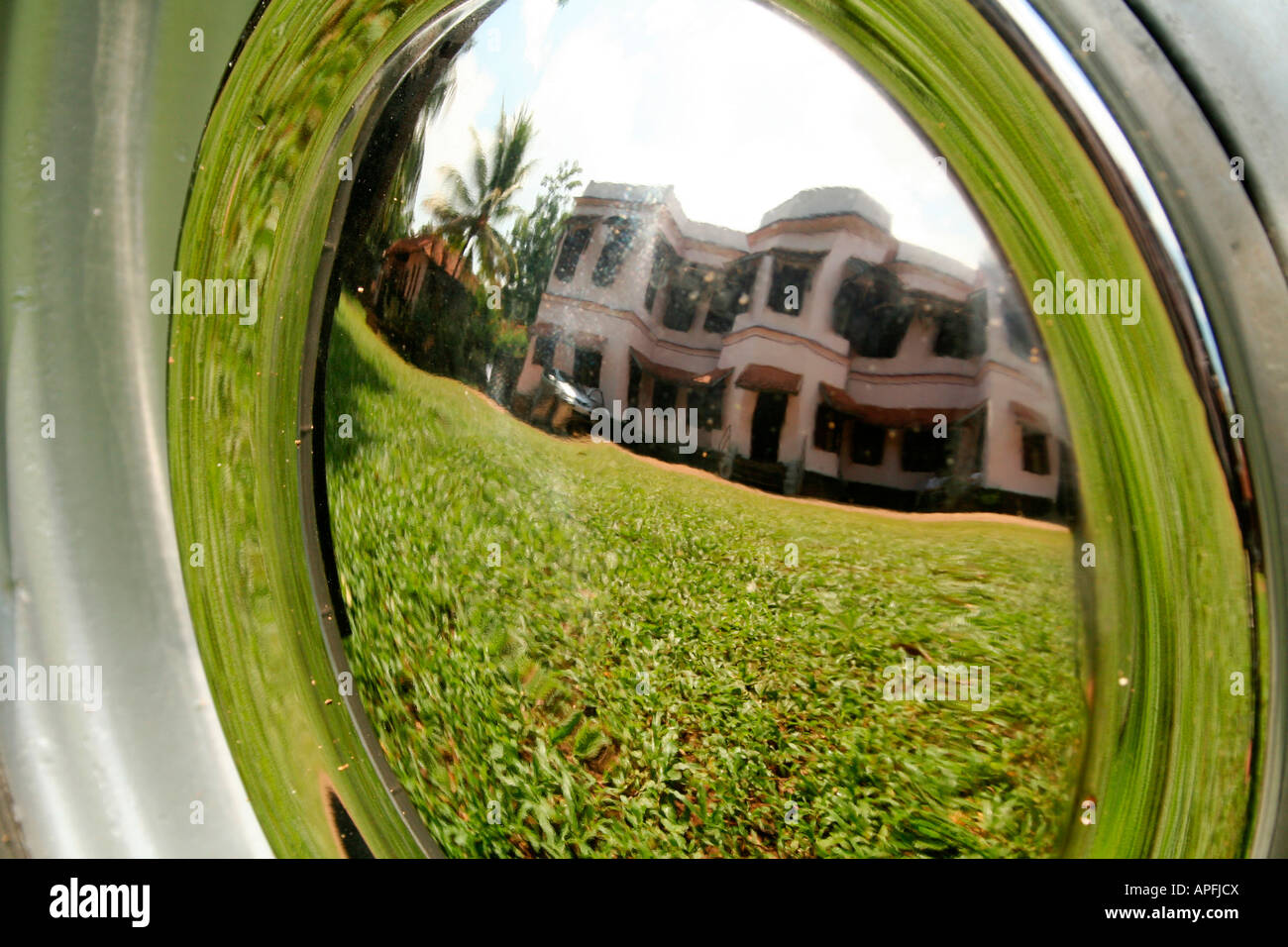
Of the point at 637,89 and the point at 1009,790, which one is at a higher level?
the point at 637,89

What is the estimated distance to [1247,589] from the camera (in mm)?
975

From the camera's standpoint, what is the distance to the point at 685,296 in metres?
1.24

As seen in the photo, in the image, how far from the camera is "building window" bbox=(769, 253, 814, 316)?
1.20 meters

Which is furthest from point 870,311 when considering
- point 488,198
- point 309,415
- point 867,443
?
point 309,415

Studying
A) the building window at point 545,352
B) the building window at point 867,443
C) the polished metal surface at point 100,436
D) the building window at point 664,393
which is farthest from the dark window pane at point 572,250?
the polished metal surface at point 100,436

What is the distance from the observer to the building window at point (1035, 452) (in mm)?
1131

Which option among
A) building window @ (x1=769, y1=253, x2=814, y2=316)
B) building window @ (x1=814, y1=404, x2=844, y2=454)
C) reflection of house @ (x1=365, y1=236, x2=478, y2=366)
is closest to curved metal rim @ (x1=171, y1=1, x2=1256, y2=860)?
reflection of house @ (x1=365, y1=236, x2=478, y2=366)

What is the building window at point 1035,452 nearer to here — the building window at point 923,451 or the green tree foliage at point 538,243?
the building window at point 923,451

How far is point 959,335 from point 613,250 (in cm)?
55

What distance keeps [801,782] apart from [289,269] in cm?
136

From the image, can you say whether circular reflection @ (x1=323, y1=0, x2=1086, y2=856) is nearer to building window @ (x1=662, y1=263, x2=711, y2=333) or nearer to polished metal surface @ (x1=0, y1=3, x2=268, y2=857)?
building window @ (x1=662, y1=263, x2=711, y2=333)

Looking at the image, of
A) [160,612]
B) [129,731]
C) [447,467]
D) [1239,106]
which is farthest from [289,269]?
[1239,106]

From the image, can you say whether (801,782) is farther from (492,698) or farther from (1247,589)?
(1247,589)

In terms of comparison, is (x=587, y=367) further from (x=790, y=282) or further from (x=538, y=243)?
(x=790, y=282)
